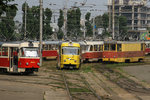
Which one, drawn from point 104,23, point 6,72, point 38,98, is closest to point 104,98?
point 38,98

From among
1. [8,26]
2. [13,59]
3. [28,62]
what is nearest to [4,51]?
[13,59]

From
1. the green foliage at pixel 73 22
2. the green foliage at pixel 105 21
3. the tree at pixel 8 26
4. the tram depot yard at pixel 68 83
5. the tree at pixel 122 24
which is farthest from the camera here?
the tree at pixel 122 24

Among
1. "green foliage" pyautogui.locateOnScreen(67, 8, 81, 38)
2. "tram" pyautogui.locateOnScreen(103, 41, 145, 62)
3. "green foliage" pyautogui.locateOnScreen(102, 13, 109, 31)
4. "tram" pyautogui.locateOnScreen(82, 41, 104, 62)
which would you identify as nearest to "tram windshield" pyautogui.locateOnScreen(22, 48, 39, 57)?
"tram" pyautogui.locateOnScreen(103, 41, 145, 62)

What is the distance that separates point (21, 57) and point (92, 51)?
686 inches

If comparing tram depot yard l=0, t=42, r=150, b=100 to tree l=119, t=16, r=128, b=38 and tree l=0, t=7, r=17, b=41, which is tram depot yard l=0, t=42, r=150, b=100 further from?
tree l=119, t=16, r=128, b=38

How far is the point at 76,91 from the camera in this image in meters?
17.8

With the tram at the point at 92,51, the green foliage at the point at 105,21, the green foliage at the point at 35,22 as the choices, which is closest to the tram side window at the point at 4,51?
the tram at the point at 92,51

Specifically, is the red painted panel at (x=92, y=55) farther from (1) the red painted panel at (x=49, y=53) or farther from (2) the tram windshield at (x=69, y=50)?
(2) the tram windshield at (x=69, y=50)

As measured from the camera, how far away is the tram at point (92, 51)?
136 ft

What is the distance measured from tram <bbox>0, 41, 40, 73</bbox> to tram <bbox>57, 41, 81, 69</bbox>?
17.2 feet

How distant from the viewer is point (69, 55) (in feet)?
102

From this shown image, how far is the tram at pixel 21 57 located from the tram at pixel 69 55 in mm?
5238

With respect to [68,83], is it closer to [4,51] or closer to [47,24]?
[4,51]

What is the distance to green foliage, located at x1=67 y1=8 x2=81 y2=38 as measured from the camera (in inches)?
3371
